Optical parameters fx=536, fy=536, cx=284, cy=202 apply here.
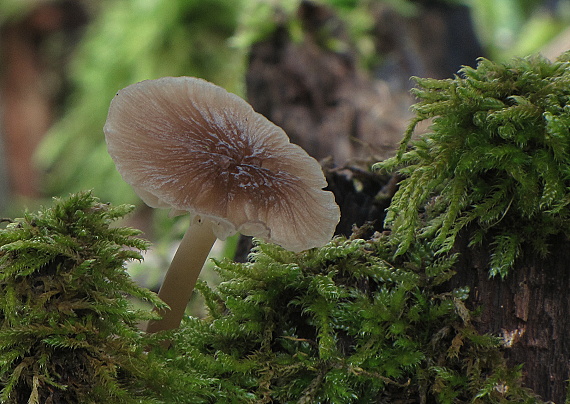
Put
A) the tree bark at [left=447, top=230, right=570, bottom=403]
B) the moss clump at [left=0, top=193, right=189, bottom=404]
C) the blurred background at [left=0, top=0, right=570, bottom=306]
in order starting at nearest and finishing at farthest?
1. the moss clump at [left=0, top=193, right=189, bottom=404]
2. the tree bark at [left=447, top=230, right=570, bottom=403]
3. the blurred background at [left=0, top=0, right=570, bottom=306]

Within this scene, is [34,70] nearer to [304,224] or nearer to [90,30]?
[90,30]

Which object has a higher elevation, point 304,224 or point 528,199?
point 528,199

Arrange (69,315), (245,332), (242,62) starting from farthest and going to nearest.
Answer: (242,62) < (245,332) < (69,315)

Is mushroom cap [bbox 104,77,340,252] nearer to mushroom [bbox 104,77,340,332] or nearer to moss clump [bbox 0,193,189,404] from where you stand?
mushroom [bbox 104,77,340,332]

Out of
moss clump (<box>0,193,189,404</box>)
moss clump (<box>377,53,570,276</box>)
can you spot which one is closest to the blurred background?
moss clump (<box>377,53,570,276</box>)

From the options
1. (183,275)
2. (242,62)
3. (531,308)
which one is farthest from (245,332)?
(242,62)

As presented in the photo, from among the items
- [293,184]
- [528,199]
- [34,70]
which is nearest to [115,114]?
[293,184]

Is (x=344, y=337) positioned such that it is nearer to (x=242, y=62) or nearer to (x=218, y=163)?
(x=218, y=163)
